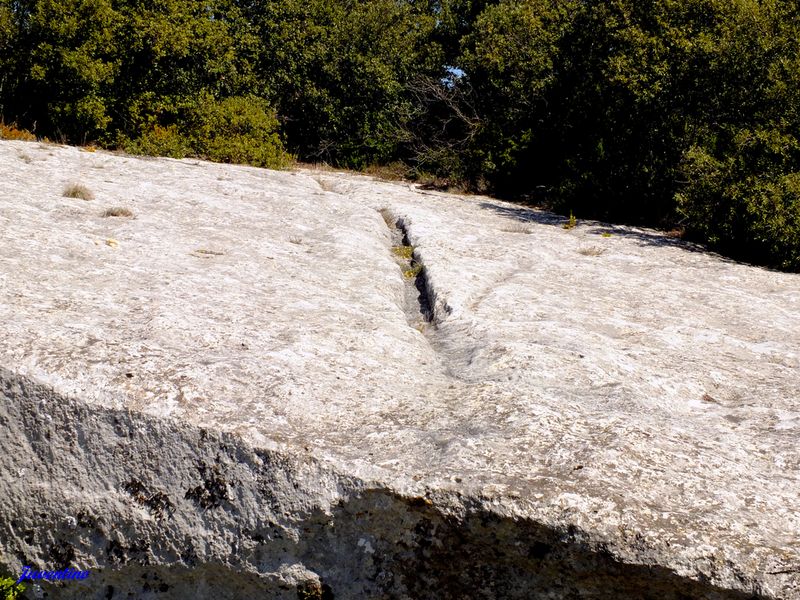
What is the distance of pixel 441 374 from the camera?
185 inches

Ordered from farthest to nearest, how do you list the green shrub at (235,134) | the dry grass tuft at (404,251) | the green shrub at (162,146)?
the green shrub at (235,134) → the green shrub at (162,146) → the dry grass tuft at (404,251)

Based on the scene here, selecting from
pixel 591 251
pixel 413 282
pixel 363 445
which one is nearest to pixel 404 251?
pixel 413 282

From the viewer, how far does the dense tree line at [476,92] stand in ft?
40.5

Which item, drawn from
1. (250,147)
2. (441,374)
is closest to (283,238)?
(441,374)

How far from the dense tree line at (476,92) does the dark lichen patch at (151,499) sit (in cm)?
941

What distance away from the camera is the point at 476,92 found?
23203mm

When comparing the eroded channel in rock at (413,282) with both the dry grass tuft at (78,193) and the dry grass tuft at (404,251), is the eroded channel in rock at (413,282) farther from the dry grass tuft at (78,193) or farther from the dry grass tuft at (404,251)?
the dry grass tuft at (78,193)

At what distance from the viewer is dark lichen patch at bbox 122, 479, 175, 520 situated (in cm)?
343

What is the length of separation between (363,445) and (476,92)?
21.1 m

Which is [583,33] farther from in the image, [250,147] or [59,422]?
[59,422]

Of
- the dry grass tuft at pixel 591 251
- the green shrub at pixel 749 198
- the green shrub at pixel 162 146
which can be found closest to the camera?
the dry grass tuft at pixel 591 251

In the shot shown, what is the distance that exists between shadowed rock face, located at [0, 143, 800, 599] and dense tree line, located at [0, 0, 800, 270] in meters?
7.01

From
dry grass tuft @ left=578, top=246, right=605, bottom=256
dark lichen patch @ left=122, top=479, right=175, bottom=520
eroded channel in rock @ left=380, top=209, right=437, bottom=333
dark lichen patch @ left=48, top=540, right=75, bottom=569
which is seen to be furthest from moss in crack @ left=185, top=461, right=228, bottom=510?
dry grass tuft @ left=578, top=246, right=605, bottom=256

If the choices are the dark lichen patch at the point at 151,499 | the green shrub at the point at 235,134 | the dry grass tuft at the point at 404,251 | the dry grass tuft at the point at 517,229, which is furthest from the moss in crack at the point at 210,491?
the green shrub at the point at 235,134
